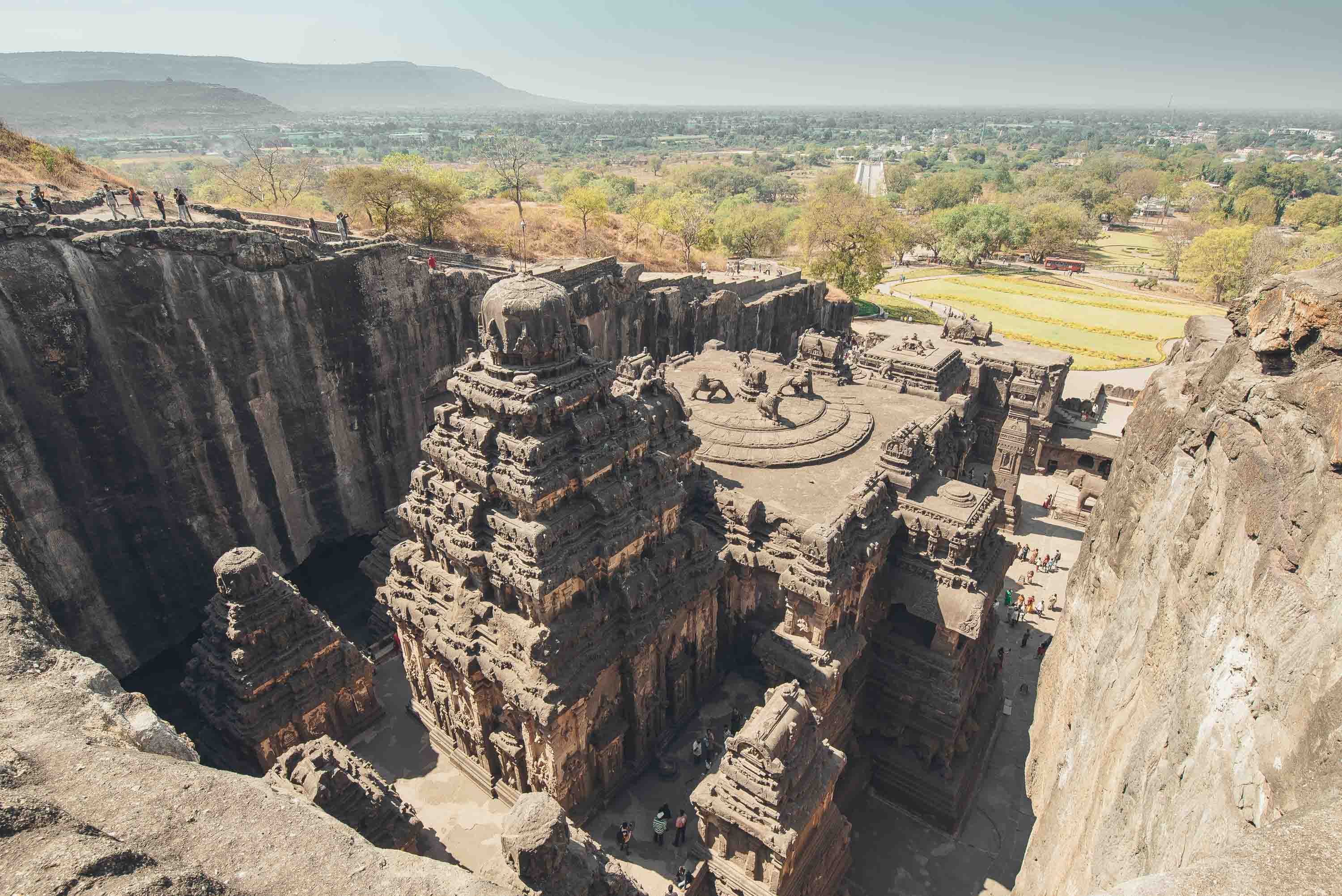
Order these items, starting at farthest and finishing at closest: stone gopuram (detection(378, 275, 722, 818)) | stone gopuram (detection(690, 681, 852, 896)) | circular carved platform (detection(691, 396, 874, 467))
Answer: circular carved platform (detection(691, 396, 874, 467)), stone gopuram (detection(378, 275, 722, 818)), stone gopuram (detection(690, 681, 852, 896))

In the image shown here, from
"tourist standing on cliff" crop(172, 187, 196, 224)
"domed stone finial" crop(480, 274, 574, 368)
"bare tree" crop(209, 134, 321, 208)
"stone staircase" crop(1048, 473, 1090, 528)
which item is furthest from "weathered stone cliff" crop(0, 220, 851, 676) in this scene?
"bare tree" crop(209, 134, 321, 208)

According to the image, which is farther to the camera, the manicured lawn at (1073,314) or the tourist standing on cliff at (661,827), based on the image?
the manicured lawn at (1073,314)

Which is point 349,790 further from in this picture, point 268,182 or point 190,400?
point 268,182

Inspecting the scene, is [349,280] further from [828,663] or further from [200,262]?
[828,663]

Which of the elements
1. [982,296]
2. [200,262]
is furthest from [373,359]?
[982,296]

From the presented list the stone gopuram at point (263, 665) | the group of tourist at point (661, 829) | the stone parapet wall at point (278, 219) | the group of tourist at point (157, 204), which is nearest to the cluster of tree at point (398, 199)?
the stone parapet wall at point (278, 219)

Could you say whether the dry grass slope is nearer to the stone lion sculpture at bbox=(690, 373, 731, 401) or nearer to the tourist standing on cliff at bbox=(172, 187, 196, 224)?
the tourist standing on cliff at bbox=(172, 187, 196, 224)

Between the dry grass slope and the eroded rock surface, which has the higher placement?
the dry grass slope

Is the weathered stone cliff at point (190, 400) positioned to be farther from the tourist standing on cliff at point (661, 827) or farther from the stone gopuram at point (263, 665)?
the tourist standing on cliff at point (661, 827)
